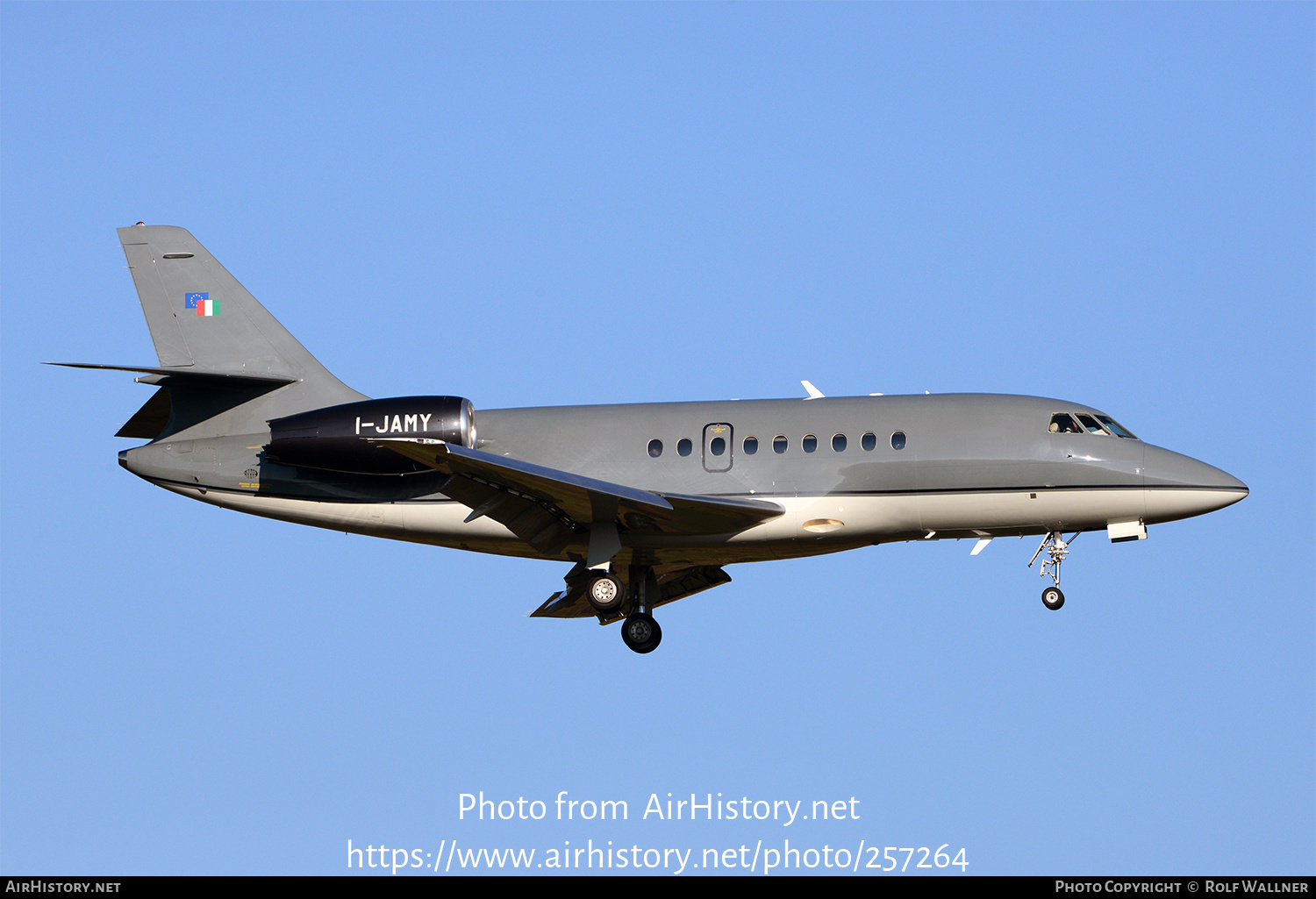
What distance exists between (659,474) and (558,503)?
5.50 feet

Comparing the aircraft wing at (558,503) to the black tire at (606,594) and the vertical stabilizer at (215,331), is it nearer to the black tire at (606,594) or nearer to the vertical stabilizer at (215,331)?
the black tire at (606,594)

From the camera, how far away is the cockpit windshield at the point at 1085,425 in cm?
2303

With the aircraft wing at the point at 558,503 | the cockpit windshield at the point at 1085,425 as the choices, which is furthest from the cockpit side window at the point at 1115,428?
the aircraft wing at the point at 558,503

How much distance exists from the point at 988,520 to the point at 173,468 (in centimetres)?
1237

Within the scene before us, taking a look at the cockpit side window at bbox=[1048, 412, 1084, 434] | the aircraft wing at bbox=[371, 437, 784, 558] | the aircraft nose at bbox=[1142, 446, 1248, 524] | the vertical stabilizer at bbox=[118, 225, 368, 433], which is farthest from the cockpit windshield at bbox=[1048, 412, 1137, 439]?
the vertical stabilizer at bbox=[118, 225, 368, 433]

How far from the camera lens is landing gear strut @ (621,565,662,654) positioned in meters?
25.0

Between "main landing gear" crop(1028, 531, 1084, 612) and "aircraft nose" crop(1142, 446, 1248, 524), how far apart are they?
1.21 metres

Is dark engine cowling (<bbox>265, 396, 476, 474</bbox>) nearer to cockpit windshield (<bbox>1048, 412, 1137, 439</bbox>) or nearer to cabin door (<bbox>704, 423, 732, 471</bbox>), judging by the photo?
cabin door (<bbox>704, 423, 732, 471</bbox>)

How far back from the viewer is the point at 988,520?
74.8 feet

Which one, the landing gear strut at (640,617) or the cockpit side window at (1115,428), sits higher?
the cockpit side window at (1115,428)

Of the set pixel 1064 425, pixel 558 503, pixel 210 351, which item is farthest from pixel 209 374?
pixel 1064 425

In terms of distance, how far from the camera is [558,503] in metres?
22.7

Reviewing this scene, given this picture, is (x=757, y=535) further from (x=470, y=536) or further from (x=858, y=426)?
(x=470, y=536)

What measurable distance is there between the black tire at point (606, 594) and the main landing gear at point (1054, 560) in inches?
239
